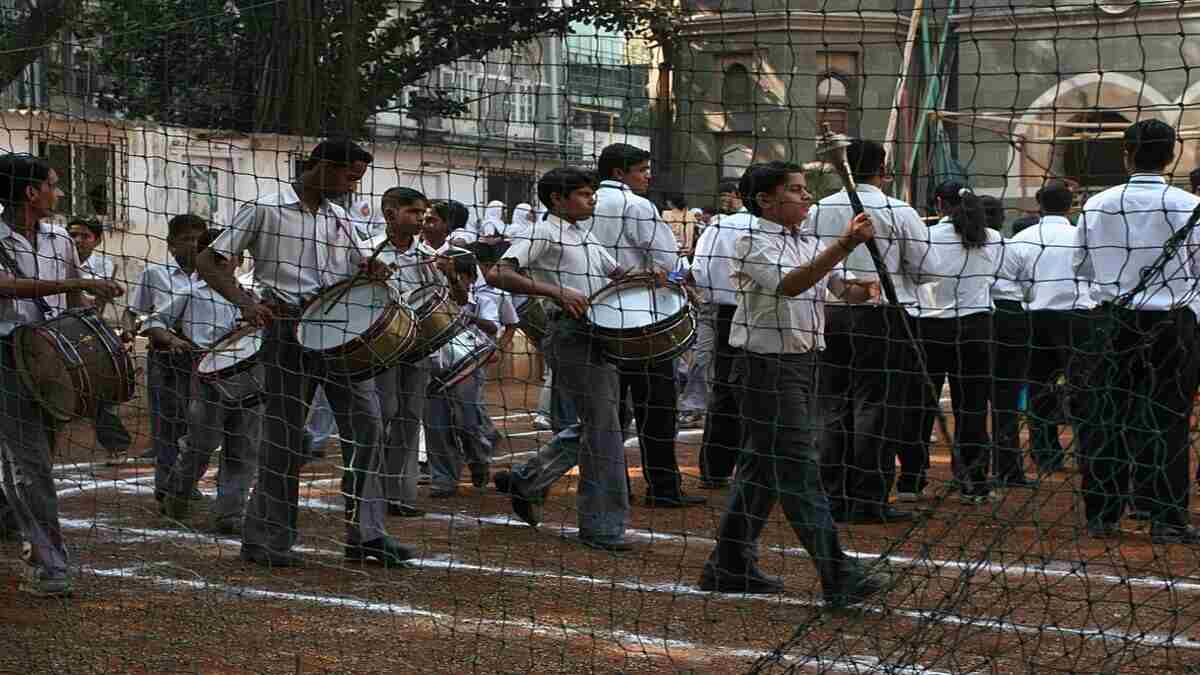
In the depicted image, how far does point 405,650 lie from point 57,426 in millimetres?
1924

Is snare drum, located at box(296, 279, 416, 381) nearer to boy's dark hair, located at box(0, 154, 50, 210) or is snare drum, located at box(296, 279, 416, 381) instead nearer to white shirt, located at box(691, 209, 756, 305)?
boy's dark hair, located at box(0, 154, 50, 210)

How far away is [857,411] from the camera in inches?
336

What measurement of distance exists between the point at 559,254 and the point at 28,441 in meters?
2.40

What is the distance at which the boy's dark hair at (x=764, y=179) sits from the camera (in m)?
6.42

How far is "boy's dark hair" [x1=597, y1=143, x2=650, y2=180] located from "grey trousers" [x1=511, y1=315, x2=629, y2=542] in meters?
1.13

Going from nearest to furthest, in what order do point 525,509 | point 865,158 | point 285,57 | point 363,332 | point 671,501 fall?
point 363,332
point 285,57
point 865,158
point 525,509
point 671,501

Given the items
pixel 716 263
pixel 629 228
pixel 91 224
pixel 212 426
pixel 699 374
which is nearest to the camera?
pixel 629 228

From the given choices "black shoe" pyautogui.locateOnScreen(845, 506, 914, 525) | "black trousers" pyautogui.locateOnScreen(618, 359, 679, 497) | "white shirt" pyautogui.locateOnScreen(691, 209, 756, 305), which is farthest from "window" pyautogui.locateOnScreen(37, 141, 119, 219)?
"black shoe" pyautogui.locateOnScreen(845, 506, 914, 525)

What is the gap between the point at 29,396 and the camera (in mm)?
6297

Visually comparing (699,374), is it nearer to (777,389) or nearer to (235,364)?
(235,364)

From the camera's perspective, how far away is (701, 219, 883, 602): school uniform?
6.04m

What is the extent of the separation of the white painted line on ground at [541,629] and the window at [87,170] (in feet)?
7.48

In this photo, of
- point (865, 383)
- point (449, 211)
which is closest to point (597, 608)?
point (865, 383)

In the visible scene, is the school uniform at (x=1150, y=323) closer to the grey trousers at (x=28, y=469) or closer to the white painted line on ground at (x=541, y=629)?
the white painted line on ground at (x=541, y=629)
